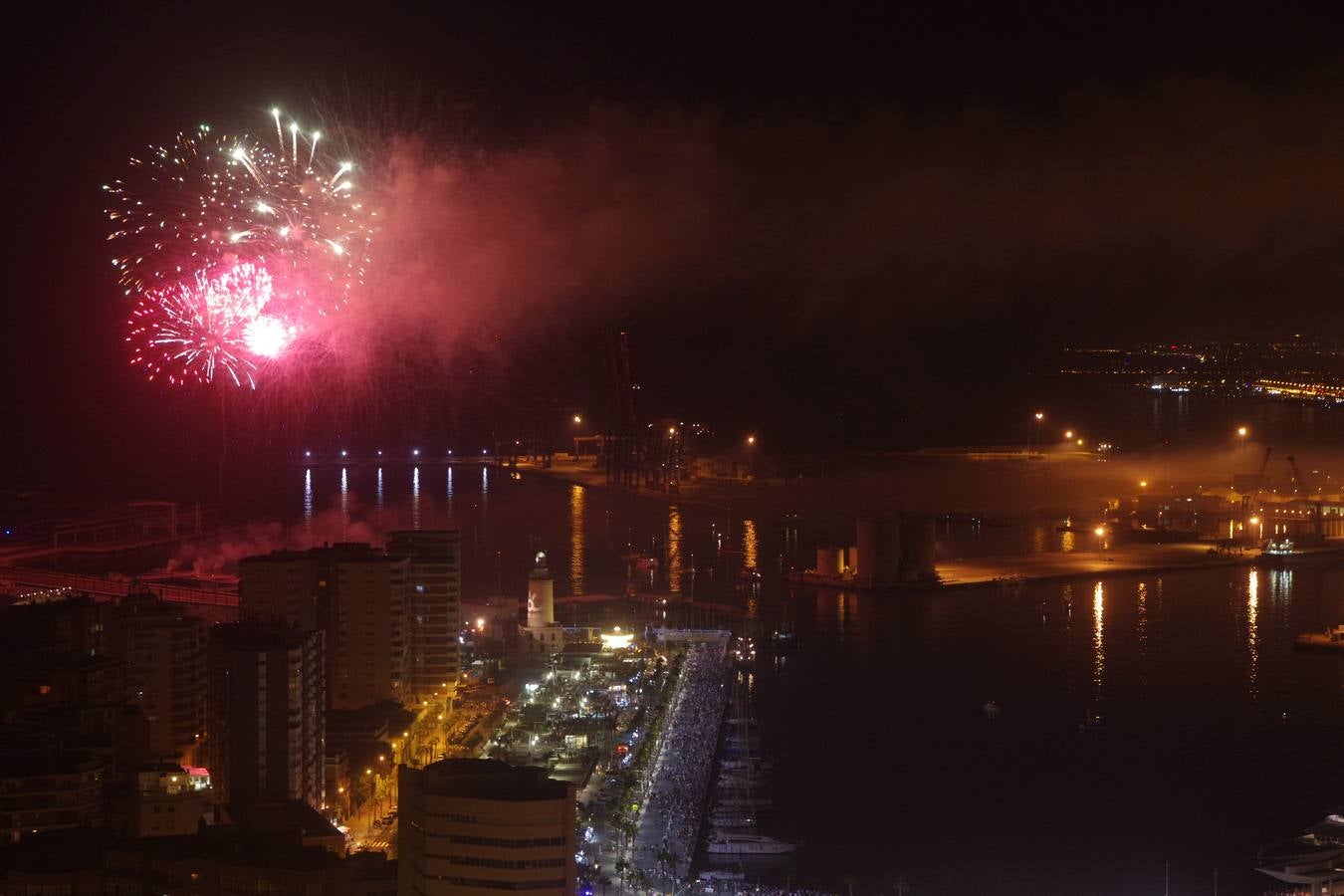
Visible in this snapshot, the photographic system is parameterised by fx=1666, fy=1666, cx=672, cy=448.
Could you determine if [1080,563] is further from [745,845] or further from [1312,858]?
[745,845]

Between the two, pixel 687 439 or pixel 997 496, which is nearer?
pixel 997 496

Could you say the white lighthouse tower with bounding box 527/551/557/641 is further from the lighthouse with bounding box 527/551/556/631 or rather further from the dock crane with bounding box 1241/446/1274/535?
the dock crane with bounding box 1241/446/1274/535

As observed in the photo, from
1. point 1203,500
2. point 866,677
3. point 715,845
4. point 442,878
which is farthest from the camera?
point 1203,500

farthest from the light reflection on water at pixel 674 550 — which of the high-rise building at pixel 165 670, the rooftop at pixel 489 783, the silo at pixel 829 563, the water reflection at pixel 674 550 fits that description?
the rooftop at pixel 489 783

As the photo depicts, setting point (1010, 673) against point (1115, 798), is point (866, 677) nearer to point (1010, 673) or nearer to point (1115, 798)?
point (1010, 673)

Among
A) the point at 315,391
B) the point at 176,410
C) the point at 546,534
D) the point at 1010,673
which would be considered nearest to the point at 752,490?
the point at 546,534

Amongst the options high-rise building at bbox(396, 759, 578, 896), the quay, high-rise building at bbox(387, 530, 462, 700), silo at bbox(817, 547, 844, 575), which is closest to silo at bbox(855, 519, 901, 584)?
the quay

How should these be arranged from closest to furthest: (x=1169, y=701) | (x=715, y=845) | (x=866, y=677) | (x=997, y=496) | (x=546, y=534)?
(x=715, y=845), (x=1169, y=701), (x=866, y=677), (x=546, y=534), (x=997, y=496)
